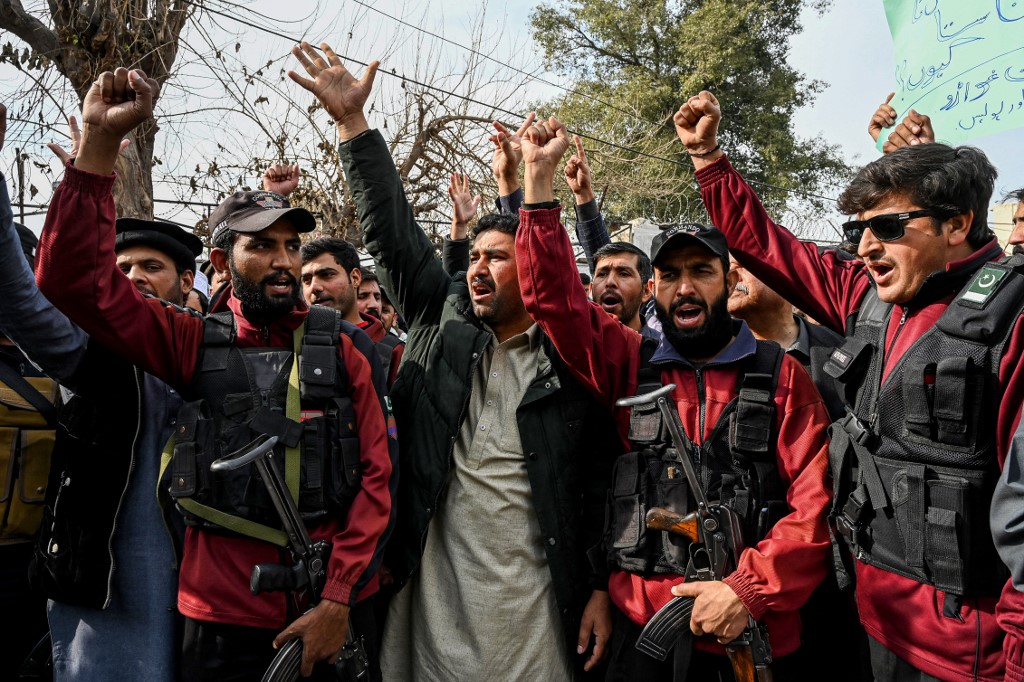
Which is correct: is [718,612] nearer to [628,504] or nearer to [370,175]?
[628,504]

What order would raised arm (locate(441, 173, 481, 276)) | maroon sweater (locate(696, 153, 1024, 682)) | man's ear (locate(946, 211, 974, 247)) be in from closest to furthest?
maroon sweater (locate(696, 153, 1024, 682)), man's ear (locate(946, 211, 974, 247)), raised arm (locate(441, 173, 481, 276))

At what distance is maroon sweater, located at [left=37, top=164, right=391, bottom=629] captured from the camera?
233 cm

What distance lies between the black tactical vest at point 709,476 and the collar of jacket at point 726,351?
48 millimetres

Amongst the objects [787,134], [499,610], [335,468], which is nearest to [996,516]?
[499,610]

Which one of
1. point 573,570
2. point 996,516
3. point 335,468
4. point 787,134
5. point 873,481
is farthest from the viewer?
point 787,134

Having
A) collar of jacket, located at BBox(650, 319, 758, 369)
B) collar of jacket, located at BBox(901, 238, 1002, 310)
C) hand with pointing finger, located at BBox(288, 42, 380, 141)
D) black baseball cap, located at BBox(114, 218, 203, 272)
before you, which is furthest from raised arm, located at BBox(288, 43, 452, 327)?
collar of jacket, located at BBox(901, 238, 1002, 310)

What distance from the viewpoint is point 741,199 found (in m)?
2.93

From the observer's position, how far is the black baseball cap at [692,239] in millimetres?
2893

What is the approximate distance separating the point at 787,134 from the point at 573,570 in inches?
942

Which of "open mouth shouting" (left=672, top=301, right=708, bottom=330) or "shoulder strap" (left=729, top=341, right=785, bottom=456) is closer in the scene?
"shoulder strap" (left=729, top=341, right=785, bottom=456)

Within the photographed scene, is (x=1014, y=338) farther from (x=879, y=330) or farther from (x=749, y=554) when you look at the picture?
(x=749, y=554)

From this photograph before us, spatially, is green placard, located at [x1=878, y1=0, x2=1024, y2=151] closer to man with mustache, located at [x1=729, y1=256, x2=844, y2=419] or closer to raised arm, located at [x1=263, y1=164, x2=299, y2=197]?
man with mustache, located at [x1=729, y1=256, x2=844, y2=419]

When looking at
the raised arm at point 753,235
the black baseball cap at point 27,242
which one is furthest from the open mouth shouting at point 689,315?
the black baseball cap at point 27,242

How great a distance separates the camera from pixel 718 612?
240 centimetres
